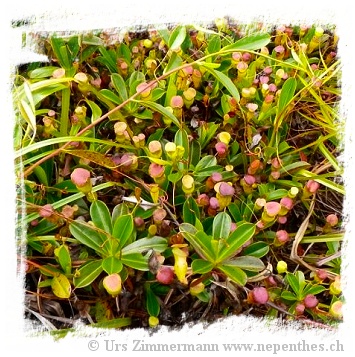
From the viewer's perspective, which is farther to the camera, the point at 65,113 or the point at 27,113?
the point at 65,113

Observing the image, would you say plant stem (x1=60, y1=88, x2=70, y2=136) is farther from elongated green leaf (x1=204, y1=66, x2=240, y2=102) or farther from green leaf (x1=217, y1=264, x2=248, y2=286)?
green leaf (x1=217, y1=264, x2=248, y2=286)

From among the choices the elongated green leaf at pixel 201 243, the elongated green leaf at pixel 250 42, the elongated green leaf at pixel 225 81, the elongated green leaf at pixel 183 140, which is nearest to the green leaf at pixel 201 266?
the elongated green leaf at pixel 201 243

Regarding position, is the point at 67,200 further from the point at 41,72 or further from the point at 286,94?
the point at 286,94

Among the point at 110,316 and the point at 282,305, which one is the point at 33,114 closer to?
the point at 110,316

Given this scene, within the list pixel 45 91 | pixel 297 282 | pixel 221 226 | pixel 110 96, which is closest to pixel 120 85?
pixel 110 96

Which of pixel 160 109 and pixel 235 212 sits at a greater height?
pixel 160 109

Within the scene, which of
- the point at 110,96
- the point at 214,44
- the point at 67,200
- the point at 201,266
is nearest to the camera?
the point at 201,266
